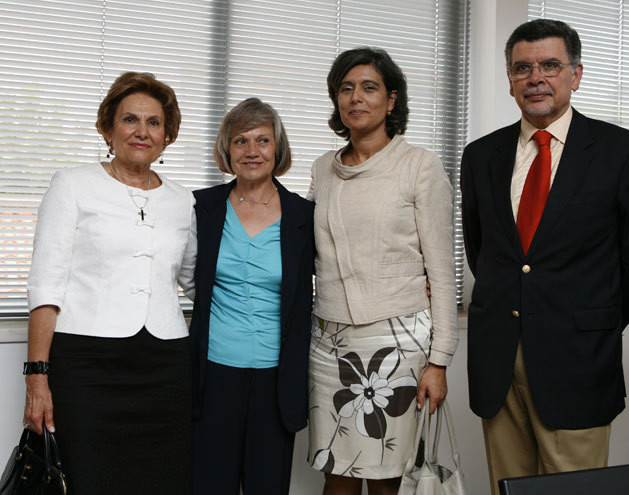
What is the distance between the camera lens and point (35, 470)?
61.4 inches

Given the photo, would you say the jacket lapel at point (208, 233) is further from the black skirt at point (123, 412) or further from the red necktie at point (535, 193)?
the red necktie at point (535, 193)

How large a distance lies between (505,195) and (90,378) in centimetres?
129

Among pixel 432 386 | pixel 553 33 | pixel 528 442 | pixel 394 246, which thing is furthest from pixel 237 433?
pixel 553 33

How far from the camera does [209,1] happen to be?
2686 mm

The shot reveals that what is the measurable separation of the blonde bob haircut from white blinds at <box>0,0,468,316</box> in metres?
0.68

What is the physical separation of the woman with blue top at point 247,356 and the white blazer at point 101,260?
12cm

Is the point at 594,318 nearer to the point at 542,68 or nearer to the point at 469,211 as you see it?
the point at 469,211

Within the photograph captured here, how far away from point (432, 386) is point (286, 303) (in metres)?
0.51

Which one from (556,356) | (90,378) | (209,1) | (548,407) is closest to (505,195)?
(556,356)

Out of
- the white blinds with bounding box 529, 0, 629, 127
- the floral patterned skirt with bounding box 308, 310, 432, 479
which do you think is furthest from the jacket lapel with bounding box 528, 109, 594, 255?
the white blinds with bounding box 529, 0, 629, 127

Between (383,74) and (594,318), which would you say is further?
(383,74)

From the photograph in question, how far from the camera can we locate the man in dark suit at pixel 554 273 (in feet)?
5.46

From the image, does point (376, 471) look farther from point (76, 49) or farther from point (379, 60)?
point (76, 49)

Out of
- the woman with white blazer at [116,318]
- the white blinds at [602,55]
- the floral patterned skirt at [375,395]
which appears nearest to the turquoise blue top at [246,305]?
the woman with white blazer at [116,318]
